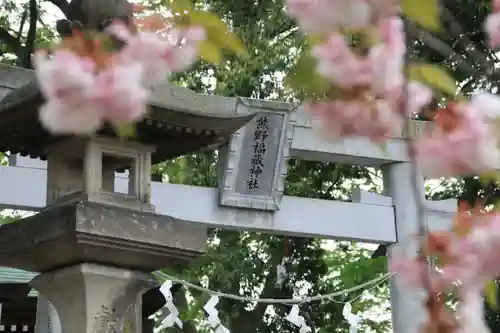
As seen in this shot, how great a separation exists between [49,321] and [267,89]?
13.6ft

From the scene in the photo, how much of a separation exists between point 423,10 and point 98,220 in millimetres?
2791

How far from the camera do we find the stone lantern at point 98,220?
3645mm

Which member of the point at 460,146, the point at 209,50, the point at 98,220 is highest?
the point at 98,220

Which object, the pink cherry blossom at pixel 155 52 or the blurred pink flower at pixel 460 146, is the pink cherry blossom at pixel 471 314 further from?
the pink cherry blossom at pixel 155 52

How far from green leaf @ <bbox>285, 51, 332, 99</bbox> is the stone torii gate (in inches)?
168

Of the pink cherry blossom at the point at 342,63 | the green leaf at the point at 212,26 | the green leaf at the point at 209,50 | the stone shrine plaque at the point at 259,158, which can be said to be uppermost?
the stone shrine plaque at the point at 259,158

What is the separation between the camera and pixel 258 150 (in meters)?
6.04

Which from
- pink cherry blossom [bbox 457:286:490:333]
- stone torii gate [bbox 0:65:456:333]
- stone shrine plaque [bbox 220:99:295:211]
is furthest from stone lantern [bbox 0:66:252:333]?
pink cherry blossom [bbox 457:286:490:333]

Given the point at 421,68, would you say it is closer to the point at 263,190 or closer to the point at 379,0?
the point at 379,0

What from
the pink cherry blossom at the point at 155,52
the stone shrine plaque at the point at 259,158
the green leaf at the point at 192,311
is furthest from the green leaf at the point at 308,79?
the green leaf at the point at 192,311

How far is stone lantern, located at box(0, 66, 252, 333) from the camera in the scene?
3.65 meters

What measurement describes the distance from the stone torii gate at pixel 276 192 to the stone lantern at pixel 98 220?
4.69 ft

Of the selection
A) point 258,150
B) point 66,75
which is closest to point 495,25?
point 66,75

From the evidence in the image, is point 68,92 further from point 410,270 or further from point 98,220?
point 98,220
